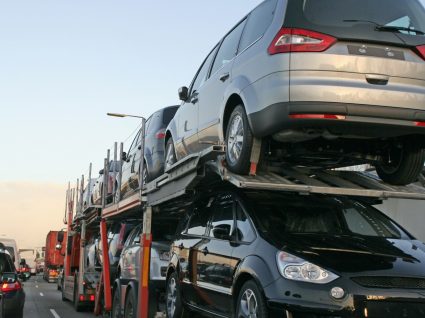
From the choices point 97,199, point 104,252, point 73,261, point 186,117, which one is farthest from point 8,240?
point 186,117

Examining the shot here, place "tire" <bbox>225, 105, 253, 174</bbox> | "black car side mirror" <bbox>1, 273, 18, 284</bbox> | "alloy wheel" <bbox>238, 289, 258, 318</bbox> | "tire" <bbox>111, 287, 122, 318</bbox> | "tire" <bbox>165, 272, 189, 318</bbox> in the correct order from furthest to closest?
"tire" <bbox>111, 287, 122, 318</bbox>, "black car side mirror" <bbox>1, 273, 18, 284</bbox>, "tire" <bbox>165, 272, 189, 318</bbox>, "tire" <bbox>225, 105, 253, 174</bbox>, "alloy wheel" <bbox>238, 289, 258, 318</bbox>

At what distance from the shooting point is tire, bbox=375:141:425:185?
5.96 meters

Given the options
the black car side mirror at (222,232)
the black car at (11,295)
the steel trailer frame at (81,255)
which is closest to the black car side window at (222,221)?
the black car side mirror at (222,232)

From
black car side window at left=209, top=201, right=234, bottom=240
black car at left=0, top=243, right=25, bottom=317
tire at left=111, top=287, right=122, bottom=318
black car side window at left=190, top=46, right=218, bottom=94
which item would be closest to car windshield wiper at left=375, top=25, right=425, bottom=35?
black car side window at left=209, top=201, right=234, bottom=240

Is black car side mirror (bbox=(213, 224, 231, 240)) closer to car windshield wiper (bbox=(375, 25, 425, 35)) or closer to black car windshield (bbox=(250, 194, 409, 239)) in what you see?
black car windshield (bbox=(250, 194, 409, 239))

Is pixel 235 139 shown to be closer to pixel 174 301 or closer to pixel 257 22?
pixel 257 22

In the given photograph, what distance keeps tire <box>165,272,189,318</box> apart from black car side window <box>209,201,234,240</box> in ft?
3.46

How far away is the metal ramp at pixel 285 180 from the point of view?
527 cm

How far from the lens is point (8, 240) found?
22.3 metres

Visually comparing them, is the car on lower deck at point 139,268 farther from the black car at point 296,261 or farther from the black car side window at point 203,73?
the black car side window at point 203,73

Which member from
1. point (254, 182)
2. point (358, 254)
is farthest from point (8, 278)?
point (358, 254)

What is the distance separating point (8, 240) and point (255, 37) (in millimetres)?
18696

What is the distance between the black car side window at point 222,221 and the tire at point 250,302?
73 cm

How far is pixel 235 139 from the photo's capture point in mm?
5852
